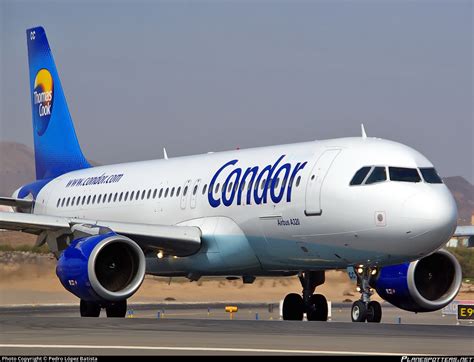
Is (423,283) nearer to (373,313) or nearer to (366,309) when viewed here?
(373,313)

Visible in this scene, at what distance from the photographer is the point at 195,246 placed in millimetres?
30219

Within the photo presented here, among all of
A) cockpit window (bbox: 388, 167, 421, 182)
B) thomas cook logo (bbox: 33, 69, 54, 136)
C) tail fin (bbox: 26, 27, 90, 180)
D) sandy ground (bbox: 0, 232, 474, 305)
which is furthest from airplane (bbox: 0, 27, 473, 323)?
thomas cook logo (bbox: 33, 69, 54, 136)

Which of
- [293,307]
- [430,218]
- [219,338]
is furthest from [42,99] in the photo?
[219,338]

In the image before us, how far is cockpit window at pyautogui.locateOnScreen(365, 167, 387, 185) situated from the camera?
86.1ft

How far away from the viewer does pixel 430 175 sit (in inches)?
1048

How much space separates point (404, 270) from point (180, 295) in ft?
81.7

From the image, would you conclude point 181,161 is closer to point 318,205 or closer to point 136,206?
point 136,206

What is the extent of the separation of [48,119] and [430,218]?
1978 cm

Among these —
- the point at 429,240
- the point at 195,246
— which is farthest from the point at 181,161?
the point at 429,240

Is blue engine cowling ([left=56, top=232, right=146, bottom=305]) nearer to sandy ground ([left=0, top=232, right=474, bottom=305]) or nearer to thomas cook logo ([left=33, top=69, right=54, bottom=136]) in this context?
sandy ground ([left=0, top=232, right=474, bottom=305])

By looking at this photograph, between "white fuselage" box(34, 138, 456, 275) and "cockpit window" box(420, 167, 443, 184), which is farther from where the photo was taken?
"cockpit window" box(420, 167, 443, 184)

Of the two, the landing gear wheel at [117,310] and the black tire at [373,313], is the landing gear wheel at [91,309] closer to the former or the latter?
the landing gear wheel at [117,310]

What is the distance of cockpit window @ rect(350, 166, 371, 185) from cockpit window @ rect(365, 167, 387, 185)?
143 mm

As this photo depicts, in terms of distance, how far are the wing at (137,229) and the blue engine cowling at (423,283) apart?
15.7 ft
